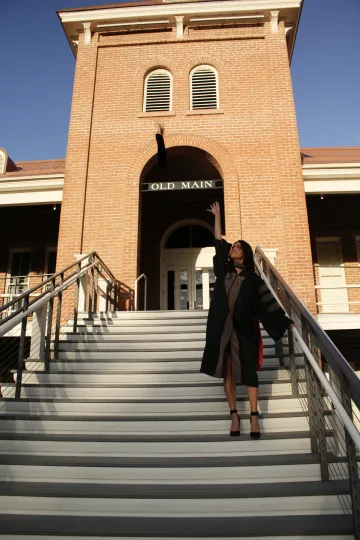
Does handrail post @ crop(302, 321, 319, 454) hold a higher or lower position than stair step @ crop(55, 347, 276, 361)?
lower

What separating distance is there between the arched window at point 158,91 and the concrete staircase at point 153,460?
7592 mm

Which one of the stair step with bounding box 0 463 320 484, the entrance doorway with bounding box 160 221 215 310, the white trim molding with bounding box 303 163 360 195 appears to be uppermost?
the white trim molding with bounding box 303 163 360 195

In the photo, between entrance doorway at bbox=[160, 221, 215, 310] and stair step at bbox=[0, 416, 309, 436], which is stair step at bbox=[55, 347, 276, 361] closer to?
stair step at bbox=[0, 416, 309, 436]

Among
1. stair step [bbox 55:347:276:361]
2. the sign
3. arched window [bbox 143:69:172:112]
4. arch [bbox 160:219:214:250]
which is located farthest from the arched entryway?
stair step [bbox 55:347:276:361]

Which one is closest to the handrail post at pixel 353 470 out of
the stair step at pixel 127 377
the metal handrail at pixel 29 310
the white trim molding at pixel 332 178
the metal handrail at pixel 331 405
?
the metal handrail at pixel 331 405

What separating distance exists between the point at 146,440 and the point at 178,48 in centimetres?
1056

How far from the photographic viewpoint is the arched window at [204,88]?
397 inches

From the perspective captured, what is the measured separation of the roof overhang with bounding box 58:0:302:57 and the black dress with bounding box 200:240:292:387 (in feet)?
32.3

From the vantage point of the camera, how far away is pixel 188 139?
31.3 feet

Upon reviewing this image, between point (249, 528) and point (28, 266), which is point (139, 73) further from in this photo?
point (249, 528)

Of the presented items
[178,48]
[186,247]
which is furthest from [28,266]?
[178,48]

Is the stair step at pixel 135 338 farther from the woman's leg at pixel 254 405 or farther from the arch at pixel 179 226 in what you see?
the arch at pixel 179 226

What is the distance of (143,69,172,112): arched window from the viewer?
10203 millimetres

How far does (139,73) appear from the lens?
1045 centimetres
